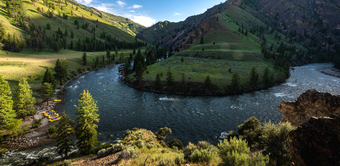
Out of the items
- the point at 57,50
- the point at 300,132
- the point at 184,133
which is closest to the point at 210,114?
the point at 184,133

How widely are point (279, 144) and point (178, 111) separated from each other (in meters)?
38.8

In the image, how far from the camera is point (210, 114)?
51000 mm

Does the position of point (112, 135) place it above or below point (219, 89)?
below

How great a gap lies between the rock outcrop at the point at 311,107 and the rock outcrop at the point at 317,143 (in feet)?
37.2

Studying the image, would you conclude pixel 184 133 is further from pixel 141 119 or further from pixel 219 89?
pixel 219 89

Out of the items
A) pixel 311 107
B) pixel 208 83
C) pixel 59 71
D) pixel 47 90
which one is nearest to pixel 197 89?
pixel 208 83

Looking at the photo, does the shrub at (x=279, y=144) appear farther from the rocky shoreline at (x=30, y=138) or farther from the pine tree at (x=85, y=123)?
the rocky shoreline at (x=30, y=138)

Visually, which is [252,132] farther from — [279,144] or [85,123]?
[85,123]

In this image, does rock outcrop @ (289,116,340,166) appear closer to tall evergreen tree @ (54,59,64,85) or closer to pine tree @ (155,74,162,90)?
pine tree @ (155,74,162,90)

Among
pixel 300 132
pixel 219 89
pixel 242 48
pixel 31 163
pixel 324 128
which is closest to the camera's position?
pixel 324 128

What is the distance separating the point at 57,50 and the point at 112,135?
161188 mm

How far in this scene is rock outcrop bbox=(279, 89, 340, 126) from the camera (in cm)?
1933

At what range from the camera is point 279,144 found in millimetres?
16344

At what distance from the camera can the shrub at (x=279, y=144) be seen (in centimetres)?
1518
